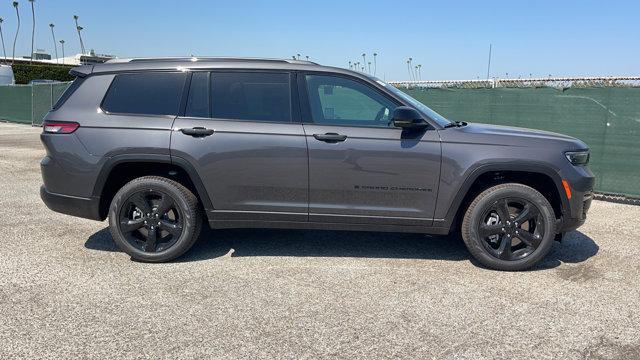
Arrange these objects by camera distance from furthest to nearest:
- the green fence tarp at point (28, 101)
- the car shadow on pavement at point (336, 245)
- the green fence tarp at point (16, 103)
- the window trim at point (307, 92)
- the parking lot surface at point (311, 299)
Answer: the green fence tarp at point (16, 103) → the green fence tarp at point (28, 101) → the car shadow on pavement at point (336, 245) → the window trim at point (307, 92) → the parking lot surface at point (311, 299)

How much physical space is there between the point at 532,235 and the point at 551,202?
0.43 m

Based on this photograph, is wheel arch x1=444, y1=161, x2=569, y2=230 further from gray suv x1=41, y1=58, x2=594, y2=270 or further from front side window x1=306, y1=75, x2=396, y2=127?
front side window x1=306, y1=75, x2=396, y2=127

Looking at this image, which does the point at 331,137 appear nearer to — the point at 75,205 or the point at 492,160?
the point at 492,160

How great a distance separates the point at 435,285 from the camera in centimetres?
396

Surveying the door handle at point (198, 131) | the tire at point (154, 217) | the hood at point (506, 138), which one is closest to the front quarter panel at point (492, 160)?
the hood at point (506, 138)

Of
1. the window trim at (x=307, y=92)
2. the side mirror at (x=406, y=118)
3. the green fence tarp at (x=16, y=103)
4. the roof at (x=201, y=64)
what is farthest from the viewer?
the green fence tarp at (x=16, y=103)

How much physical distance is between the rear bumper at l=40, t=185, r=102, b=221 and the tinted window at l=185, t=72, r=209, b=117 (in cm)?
118

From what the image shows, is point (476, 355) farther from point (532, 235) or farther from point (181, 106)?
point (181, 106)

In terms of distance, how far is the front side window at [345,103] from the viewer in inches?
170

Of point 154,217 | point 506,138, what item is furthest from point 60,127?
point 506,138

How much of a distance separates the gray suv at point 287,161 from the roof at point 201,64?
15 mm

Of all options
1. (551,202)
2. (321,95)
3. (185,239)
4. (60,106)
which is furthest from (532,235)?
(60,106)

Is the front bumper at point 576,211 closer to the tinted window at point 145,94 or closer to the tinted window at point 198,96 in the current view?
the tinted window at point 198,96

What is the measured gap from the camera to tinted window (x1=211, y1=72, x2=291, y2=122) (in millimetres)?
4328
